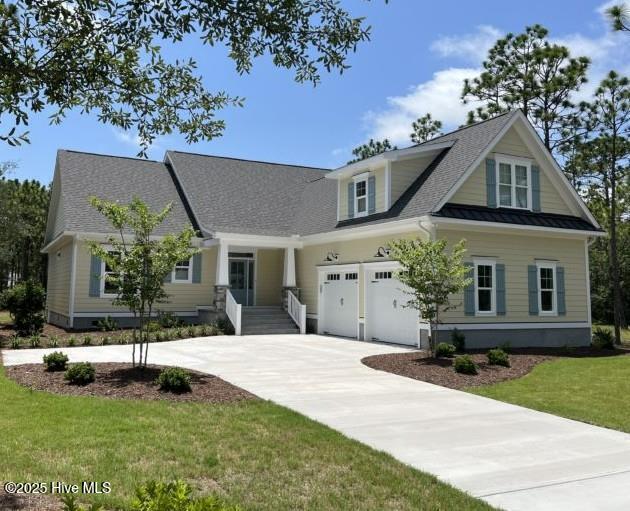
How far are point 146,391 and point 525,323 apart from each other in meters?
12.8

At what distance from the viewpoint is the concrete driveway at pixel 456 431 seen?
16.3 ft

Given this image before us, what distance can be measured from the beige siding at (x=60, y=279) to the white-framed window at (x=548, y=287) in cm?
1739

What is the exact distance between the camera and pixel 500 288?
1681cm

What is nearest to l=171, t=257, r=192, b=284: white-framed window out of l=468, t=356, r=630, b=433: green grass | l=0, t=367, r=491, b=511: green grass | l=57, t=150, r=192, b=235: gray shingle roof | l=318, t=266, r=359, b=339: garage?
l=57, t=150, r=192, b=235: gray shingle roof

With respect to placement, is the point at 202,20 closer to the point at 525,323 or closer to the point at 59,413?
the point at 59,413

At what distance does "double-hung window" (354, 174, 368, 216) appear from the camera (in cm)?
1944

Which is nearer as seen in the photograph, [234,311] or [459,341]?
[459,341]

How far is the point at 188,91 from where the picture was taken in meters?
5.24

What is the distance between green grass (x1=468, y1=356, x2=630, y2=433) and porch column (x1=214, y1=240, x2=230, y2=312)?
11.7 meters

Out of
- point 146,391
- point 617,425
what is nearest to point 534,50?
point 617,425

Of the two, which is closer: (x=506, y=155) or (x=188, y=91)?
(x=188, y=91)

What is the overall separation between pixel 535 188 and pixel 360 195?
612 centimetres

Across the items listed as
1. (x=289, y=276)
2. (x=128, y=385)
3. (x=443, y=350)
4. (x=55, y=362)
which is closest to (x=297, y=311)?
(x=289, y=276)

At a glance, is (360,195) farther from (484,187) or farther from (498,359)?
(498,359)
